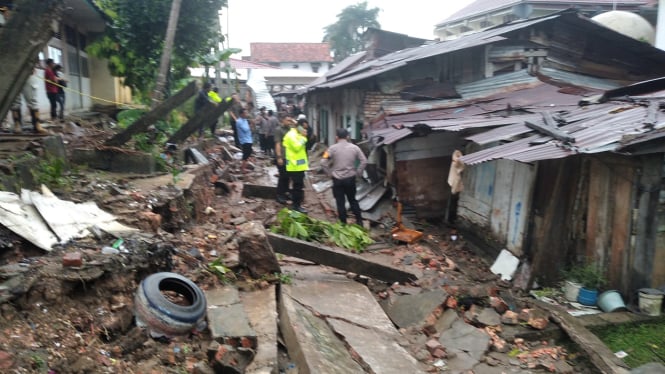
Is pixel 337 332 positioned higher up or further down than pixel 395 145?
further down

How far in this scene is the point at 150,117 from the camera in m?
8.27

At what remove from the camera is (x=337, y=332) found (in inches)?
198

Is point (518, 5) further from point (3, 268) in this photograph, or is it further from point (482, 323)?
point (3, 268)

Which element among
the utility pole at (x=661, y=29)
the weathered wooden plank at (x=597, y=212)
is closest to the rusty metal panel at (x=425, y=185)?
the weathered wooden plank at (x=597, y=212)

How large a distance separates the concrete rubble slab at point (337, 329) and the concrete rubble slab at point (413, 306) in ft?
0.93

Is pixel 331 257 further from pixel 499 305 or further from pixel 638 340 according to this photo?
pixel 638 340

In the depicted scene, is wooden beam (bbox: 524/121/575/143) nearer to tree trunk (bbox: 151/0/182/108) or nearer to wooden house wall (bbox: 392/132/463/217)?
wooden house wall (bbox: 392/132/463/217)

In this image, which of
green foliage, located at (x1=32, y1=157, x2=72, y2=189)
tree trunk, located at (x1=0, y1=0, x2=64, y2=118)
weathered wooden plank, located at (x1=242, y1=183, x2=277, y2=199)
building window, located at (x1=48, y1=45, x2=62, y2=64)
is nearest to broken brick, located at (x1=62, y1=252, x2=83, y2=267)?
tree trunk, located at (x1=0, y1=0, x2=64, y2=118)

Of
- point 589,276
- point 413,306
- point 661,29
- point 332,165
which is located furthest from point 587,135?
point 661,29

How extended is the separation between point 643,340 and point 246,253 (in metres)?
4.51

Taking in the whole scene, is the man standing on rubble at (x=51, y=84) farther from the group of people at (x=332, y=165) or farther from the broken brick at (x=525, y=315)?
the broken brick at (x=525, y=315)

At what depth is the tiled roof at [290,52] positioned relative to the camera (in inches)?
1873

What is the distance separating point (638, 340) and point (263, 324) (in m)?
4.10

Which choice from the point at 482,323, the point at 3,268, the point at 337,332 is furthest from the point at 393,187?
the point at 3,268
